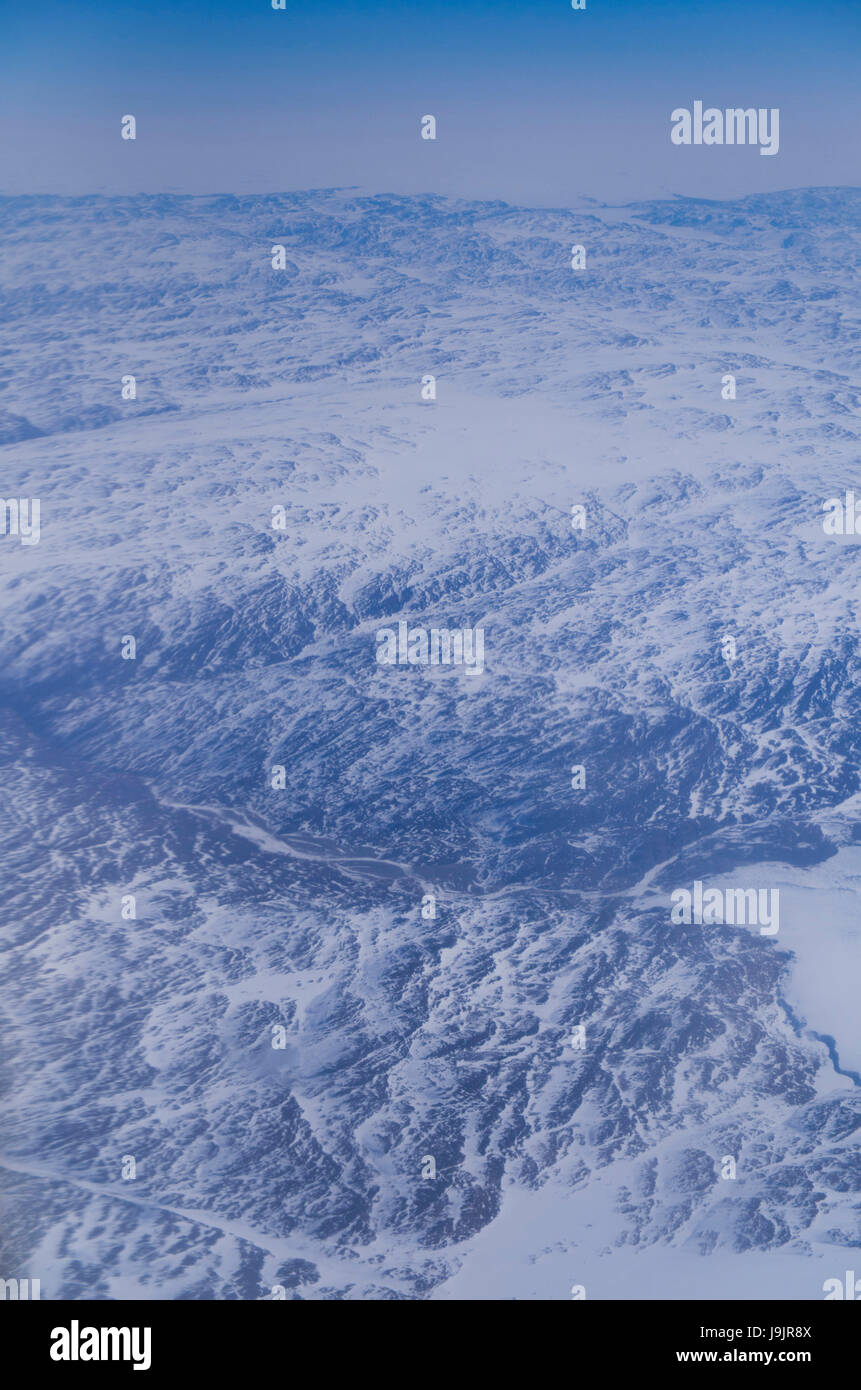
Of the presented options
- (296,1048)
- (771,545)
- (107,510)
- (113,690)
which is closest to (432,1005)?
(296,1048)

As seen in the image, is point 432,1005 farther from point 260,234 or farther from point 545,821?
point 260,234

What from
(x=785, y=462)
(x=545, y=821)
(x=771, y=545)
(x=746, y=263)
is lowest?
(x=545, y=821)

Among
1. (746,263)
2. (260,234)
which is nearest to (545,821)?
(260,234)

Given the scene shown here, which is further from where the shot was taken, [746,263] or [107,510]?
[746,263]

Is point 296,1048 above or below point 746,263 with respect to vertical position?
below

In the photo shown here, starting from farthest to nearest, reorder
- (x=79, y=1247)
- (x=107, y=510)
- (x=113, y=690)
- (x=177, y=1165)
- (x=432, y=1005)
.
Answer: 1. (x=107, y=510)
2. (x=113, y=690)
3. (x=432, y=1005)
4. (x=177, y=1165)
5. (x=79, y=1247)

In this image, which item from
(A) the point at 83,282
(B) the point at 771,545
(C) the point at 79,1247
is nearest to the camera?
(C) the point at 79,1247

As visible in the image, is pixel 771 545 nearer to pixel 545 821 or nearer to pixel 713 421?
pixel 713 421
